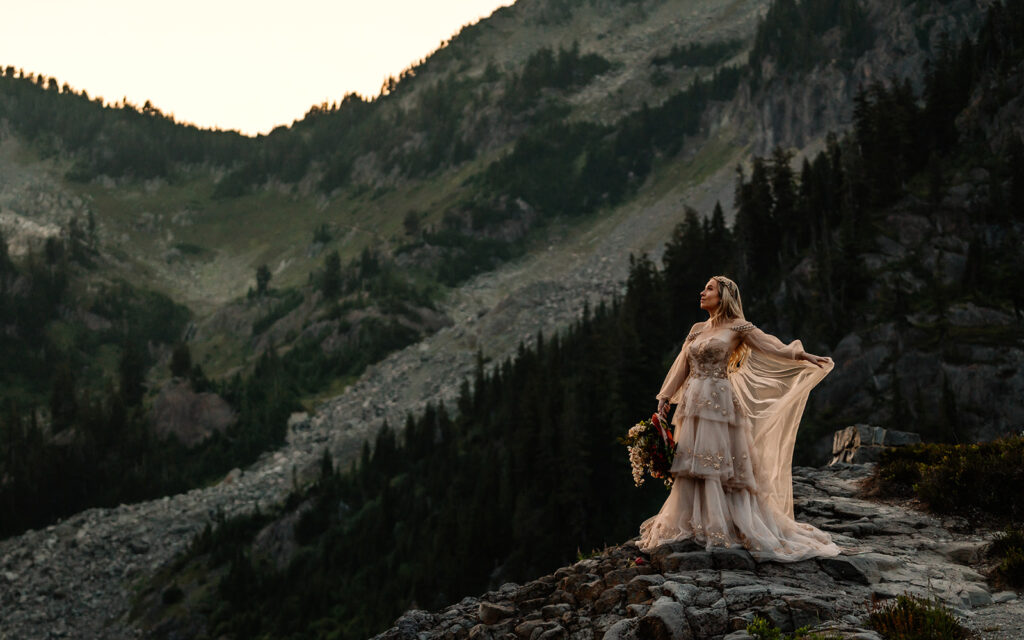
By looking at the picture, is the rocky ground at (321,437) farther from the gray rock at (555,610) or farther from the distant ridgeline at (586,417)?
the gray rock at (555,610)

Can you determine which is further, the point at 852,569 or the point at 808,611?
the point at 852,569

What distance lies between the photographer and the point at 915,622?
1314cm

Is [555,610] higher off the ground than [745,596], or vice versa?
[745,596]

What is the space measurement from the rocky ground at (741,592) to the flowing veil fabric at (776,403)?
1701 millimetres

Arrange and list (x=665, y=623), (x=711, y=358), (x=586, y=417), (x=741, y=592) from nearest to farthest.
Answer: (x=665, y=623) < (x=741, y=592) < (x=711, y=358) < (x=586, y=417)

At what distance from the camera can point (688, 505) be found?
696 inches

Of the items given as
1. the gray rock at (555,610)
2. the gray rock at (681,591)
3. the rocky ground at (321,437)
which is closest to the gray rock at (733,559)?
the gray rock at (681,591)

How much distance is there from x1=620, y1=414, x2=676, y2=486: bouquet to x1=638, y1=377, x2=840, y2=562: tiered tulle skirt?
20 centimetres

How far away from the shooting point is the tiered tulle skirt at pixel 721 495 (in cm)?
1700

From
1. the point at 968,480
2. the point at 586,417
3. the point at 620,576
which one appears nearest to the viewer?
the point at 620,576

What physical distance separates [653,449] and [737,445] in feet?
4.95

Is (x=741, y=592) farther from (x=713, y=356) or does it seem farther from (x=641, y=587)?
(x=713, y=356)

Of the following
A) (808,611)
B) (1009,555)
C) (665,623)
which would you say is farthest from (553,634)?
(1009,555)

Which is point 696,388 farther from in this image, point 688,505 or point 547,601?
point 547,601
